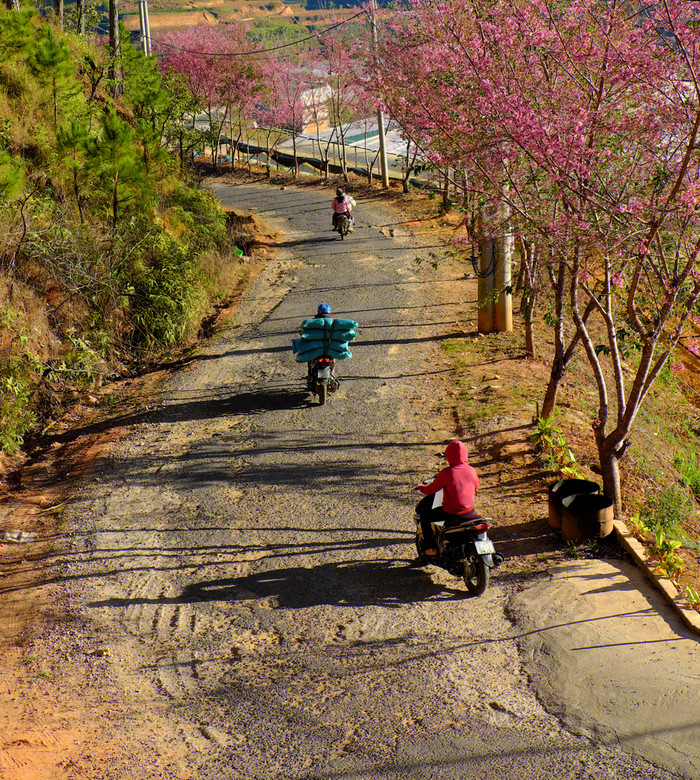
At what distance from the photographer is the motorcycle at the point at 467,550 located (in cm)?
630

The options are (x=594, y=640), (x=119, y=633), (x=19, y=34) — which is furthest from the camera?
(x=19, y=34)

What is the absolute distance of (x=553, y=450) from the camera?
29.9 ft

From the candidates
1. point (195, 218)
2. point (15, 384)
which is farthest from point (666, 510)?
point (195, 218)

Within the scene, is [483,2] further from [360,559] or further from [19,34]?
[19,34]

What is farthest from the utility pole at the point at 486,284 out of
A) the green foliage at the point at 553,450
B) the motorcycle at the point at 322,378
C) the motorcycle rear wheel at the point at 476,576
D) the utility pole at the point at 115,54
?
the utility pole at the point at 115,54

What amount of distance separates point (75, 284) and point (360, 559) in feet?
29.9

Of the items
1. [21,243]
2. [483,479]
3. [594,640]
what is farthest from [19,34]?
[594,640]

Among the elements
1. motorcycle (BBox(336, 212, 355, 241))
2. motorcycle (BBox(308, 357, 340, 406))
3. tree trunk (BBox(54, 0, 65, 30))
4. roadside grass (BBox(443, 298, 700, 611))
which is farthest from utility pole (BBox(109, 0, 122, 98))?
roadside grass (BBox(443, 298, 700, 611))

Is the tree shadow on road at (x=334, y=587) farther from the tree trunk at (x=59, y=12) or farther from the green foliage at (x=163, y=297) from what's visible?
the tree trunk at (x=59, y=12)

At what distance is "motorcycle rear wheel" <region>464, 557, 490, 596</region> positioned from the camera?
6.34m

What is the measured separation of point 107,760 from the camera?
477cm

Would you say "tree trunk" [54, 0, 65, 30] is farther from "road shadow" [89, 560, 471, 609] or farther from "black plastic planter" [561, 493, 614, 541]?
"black plastic planter" [561, 493, 614, 541]

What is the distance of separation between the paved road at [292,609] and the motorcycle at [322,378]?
23 centimetres

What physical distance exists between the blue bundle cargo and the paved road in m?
0.84
